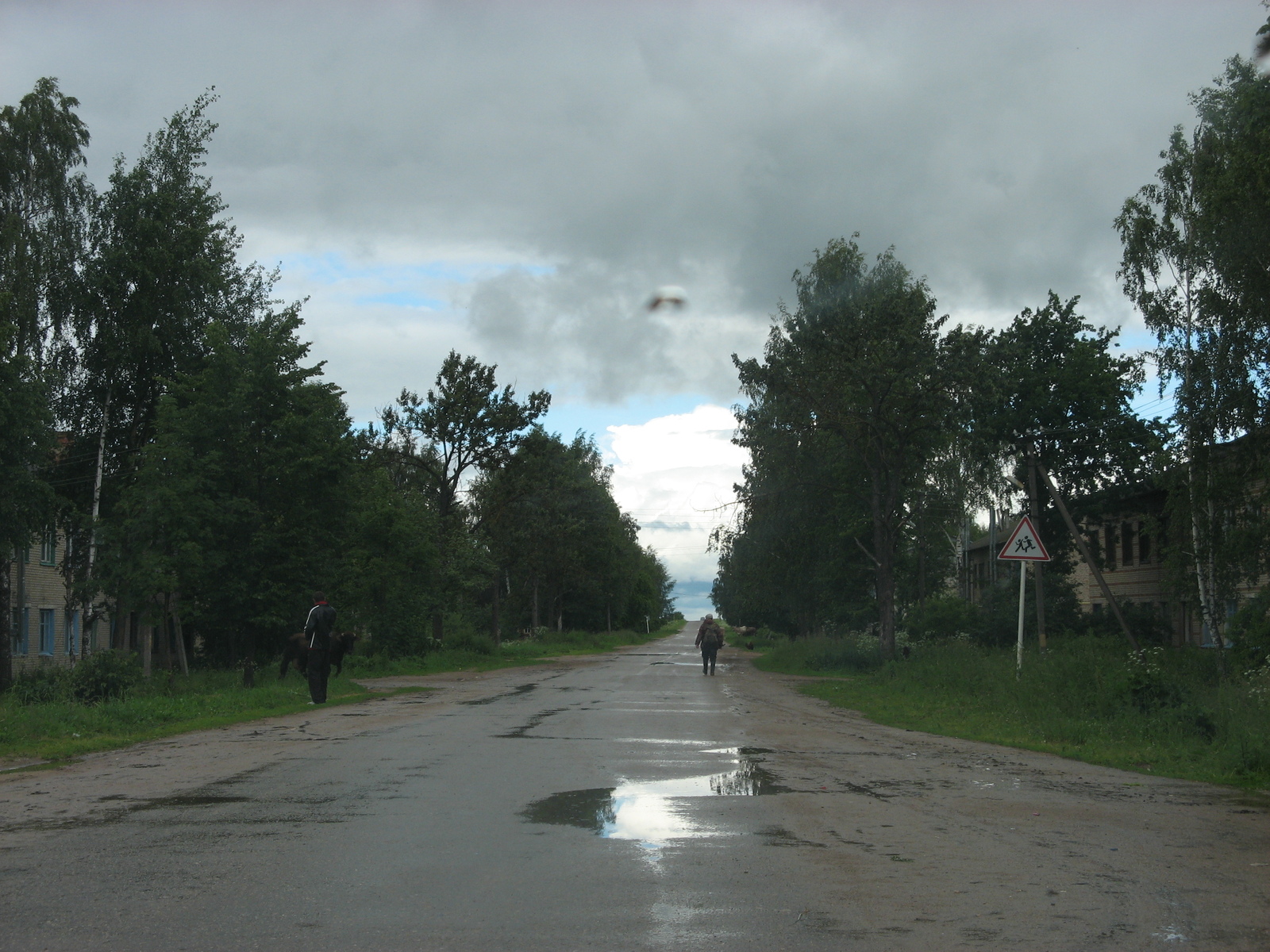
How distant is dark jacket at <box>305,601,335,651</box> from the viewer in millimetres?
17625

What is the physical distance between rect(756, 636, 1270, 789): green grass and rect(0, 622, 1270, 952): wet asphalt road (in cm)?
120

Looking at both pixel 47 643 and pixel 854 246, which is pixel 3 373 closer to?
pixel 47 643

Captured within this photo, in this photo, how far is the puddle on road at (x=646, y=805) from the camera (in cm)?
729

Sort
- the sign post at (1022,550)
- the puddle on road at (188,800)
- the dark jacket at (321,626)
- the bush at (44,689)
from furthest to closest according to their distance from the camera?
the sign post at (1022,550)
the bush at (44,689)
the dark jacket at (321,626)
the puddle on road at (188,800)

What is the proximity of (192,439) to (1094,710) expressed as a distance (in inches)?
700

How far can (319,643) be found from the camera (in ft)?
58.5

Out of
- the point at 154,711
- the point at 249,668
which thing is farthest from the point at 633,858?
the point at 249,668

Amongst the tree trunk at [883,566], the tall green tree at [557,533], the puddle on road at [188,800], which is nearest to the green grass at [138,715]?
the puddle on road at [188,800]

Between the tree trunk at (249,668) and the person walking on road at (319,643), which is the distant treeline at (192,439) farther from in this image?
the person walking on road at (319,643)

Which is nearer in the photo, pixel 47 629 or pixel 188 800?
pixel 188 800

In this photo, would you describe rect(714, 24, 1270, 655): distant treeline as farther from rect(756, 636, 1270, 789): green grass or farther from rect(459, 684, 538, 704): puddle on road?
rect(459, 684, 538, 704): puddle on road

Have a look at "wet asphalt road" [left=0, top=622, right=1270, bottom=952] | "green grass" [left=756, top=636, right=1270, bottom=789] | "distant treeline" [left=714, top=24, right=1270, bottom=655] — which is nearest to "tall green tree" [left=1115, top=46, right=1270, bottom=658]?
"distant treeline" [left=714, top=24, right=1270, bottom=655]

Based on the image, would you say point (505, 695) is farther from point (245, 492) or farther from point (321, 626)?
point (245, 492)

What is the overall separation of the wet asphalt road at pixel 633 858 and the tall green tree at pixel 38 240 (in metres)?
17.9
